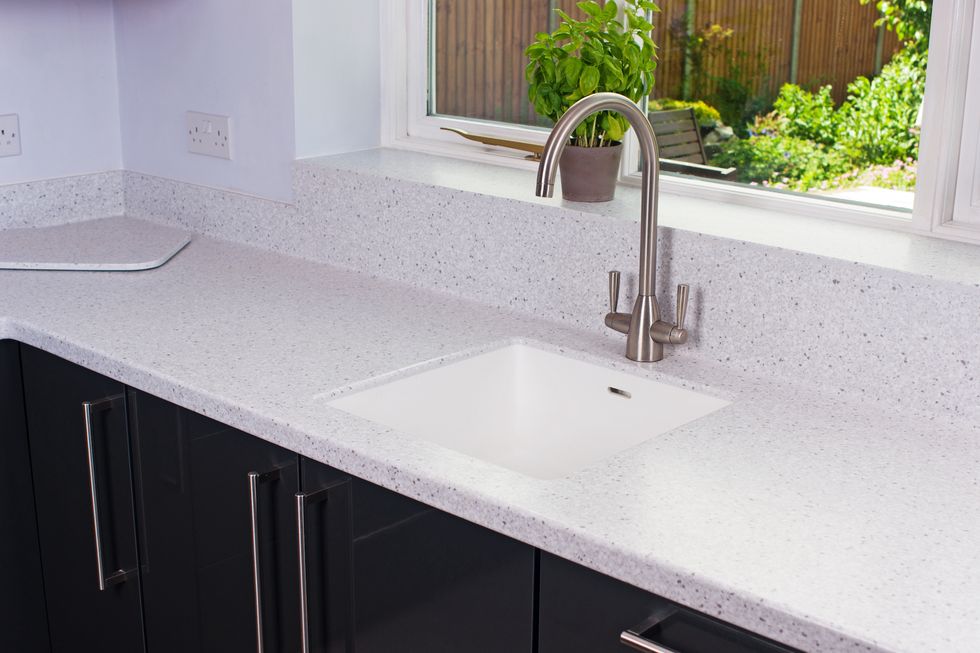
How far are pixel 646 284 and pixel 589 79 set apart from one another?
35cm

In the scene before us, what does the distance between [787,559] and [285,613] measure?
694mm

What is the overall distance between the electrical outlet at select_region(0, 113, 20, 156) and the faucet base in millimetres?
1419

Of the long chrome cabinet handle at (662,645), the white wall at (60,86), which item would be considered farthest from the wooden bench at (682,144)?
the white wall at (60,86)

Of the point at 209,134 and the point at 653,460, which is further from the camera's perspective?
the point at 209,134

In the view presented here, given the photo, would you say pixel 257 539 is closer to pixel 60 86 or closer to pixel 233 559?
pixel 233 559

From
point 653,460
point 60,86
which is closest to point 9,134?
point 60,86

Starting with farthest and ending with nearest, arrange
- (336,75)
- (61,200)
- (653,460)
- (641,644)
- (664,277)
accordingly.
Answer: (61,200) → (336,75) → (664,277) → (653,460) → (641,644)

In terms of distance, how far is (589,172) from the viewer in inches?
68.6

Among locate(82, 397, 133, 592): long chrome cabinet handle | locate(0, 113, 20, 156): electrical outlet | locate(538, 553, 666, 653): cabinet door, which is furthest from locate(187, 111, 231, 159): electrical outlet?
locate(538, 553, 666, 653): cabinet door

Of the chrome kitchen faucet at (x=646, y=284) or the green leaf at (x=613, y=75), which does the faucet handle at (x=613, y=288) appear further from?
the green leaf at (x=613, y=75)

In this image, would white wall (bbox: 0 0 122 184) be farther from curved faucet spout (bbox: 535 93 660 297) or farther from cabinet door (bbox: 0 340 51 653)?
curved faucet spout (bbox: 535 93 660 297)

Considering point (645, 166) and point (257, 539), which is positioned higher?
point (645, 166)

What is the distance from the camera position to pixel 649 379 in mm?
1544

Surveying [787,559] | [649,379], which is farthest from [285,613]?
[787,559]
